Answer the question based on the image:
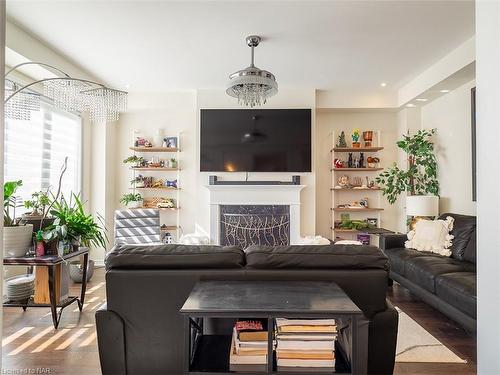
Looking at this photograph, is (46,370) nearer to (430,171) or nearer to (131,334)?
(131,334)

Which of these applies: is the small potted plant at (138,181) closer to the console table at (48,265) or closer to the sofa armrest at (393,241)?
the console table at (48,265)

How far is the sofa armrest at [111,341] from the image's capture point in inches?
68.6

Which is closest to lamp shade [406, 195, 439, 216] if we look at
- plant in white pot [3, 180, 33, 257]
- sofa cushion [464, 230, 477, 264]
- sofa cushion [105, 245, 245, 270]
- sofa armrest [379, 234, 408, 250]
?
sofa armrest [379, 234, 408, 250]

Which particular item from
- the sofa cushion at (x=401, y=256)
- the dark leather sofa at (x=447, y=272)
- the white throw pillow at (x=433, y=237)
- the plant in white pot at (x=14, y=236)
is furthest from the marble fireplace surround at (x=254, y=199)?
the plant in white pot at (x=14, y=236)

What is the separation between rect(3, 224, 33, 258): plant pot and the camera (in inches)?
107

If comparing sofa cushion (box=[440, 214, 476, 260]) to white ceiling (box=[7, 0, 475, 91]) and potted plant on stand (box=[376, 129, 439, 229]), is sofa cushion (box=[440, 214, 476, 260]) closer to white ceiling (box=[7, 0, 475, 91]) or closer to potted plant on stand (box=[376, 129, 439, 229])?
potted plant on stand (box=[376, 129, 439, 229])

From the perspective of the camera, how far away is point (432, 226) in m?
3.79

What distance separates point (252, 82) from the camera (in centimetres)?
337

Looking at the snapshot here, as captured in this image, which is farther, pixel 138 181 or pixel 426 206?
pixel 138 181

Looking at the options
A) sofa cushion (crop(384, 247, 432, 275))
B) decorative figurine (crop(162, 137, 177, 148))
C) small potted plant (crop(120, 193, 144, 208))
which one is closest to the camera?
sofa cushion (crop(384, 247, 432, 275))

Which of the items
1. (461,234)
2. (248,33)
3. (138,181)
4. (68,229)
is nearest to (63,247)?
(68,229)

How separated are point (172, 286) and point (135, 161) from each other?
408cm

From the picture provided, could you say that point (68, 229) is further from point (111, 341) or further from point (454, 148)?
point (454, 148)

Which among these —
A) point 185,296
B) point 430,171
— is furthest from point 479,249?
point 430,171
